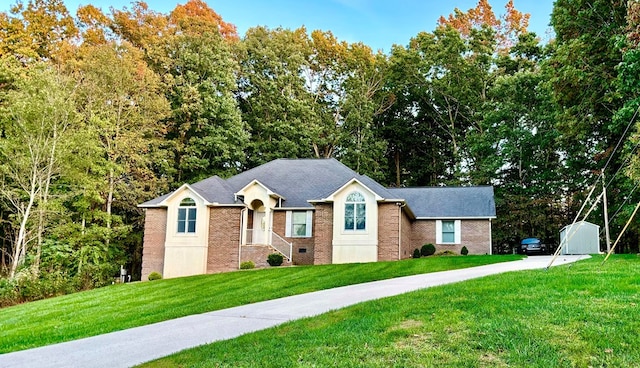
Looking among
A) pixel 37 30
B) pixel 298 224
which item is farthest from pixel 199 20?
pixel 298 224

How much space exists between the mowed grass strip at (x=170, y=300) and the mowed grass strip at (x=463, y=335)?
3.80m

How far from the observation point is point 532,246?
30094 mm

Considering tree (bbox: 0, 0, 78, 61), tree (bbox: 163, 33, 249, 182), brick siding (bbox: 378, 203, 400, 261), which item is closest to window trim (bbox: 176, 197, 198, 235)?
brick siding (bbox: 378, 203, 400, 261)

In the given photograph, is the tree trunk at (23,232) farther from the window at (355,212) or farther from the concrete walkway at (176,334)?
the concrete walkway at (176,334)

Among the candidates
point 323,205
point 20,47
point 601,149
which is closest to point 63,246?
point 323,205

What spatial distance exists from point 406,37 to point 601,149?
20584mm

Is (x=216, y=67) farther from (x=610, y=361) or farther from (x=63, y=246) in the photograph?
(x=610, y=361)

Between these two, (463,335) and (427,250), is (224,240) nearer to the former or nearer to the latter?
(427,250)

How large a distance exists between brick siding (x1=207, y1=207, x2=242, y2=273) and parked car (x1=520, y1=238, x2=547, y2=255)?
18987 mm

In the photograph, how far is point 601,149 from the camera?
2603 cm

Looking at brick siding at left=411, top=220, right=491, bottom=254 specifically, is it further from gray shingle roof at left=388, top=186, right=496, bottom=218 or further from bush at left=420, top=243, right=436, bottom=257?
bush at left=420, top=243, right=436, bottom=257

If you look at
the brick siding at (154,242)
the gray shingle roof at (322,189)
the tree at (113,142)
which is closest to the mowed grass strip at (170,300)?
the brick siding at (154,242)

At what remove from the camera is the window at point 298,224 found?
79.0ft

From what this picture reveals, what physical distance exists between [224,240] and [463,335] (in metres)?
17.8
